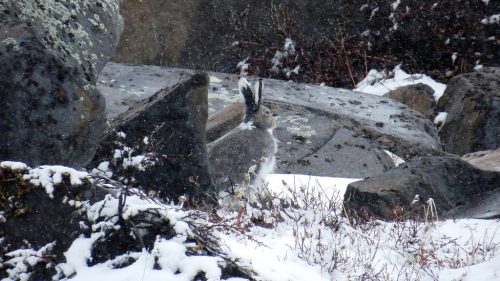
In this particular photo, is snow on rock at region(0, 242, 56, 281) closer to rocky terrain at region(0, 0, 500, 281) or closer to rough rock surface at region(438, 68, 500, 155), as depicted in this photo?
rocky terrain at region(0, 0, 500, 281)

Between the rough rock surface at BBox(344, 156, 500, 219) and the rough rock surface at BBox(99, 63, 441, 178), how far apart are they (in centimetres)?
162

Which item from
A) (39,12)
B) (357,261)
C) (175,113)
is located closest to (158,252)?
(357,261)

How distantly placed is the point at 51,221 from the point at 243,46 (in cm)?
1026

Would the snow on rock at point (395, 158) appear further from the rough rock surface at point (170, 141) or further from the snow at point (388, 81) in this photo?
the snow at point (388, 81)

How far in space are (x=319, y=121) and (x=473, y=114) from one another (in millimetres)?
1950

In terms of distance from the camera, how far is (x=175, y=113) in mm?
6402

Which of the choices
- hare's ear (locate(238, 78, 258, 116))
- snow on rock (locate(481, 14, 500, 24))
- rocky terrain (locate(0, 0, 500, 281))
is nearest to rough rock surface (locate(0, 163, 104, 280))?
rocky terrain (locate(0, 0, 500, 281))

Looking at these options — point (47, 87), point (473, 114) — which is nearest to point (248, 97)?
point (473, 114)

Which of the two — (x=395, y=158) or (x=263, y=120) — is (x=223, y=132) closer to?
(x=263, y=120)

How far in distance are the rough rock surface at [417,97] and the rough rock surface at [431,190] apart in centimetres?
444

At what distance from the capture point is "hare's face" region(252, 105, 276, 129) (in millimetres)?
8133

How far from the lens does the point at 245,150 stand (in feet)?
24.9

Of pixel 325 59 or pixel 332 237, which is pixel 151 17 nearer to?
pixel 325 59

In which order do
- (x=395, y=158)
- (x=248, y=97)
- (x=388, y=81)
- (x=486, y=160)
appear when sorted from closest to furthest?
(x=486, y=160)
(x=248, y=97)
(x=395, y=158)
(x=388, y=81)
